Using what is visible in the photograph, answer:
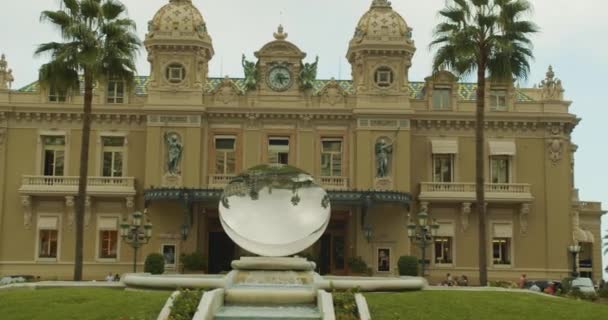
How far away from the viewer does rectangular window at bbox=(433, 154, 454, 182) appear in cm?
4856

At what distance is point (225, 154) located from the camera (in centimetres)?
4731

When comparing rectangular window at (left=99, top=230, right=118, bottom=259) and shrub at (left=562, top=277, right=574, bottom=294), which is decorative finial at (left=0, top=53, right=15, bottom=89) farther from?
shrub at (left=562, top=277, right=574, bottom=294)

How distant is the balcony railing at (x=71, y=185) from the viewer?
4616 cm

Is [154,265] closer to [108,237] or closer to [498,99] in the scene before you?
[108,237]

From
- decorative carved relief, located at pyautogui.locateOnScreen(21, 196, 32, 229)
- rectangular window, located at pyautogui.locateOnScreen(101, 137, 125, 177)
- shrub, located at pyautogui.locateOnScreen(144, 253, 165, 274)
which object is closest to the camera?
shrub, located at pyautogui.locateOnScreen(144, 253, 165, 274)

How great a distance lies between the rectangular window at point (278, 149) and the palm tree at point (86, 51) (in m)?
12.5

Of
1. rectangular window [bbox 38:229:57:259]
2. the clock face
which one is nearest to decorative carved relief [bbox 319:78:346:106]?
the clock face

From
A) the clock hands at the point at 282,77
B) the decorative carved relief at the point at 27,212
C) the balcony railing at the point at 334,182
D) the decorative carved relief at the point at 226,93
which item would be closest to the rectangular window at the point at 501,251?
the balcony railing at the point at 334,182

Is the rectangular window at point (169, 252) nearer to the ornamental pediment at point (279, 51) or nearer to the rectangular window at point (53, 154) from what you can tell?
the rectangular window at point (53, 154)

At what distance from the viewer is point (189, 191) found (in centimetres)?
4431

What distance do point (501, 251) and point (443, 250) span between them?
3.14m

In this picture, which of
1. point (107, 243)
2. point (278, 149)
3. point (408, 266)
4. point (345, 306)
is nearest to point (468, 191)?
point (408, 266)

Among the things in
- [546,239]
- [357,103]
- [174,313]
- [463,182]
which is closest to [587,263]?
[546,239]

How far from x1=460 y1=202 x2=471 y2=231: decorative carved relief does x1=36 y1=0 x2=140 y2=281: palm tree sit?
19724 millimetres
